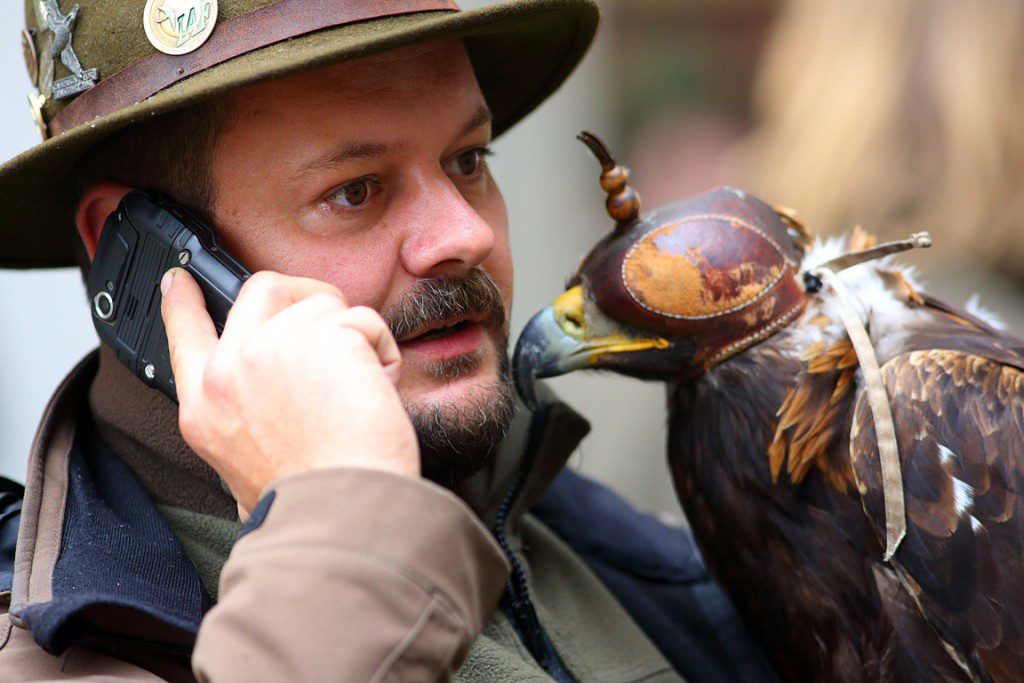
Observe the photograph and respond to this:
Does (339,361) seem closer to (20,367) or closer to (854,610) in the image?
(854,610)

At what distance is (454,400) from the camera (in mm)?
1679

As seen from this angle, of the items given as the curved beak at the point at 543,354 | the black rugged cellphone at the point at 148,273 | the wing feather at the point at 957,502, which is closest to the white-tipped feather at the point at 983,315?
the wing feather at the point at 957,502

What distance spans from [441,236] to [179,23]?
1.62ft

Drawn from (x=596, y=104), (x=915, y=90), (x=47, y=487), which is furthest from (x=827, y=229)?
(x=47, y=487)

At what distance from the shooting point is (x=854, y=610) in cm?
168

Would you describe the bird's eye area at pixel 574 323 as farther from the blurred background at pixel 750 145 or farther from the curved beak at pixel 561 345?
the blurred background at pixel 750 145

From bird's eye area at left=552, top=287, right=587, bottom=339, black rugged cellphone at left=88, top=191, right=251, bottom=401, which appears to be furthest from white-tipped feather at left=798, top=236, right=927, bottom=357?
black rugged cellphone at left=88, top=191, right=251, bottom=401

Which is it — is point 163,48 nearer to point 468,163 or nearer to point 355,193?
point 355,193

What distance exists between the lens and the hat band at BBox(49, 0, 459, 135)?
1.52 m

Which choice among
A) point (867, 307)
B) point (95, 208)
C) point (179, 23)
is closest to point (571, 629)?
point (867, 307)

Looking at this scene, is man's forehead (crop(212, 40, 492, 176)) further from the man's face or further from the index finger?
the index finger

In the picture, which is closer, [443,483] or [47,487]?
[47,487]

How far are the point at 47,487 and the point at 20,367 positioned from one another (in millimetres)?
2499

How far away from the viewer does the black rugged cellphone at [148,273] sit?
4.99 feet
